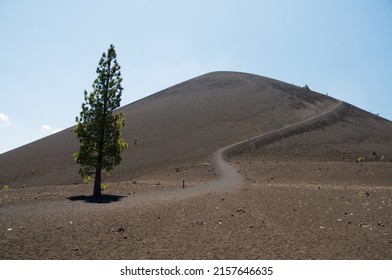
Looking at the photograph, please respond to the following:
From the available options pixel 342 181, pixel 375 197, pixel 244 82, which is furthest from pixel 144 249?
pixel 244 82

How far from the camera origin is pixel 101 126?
2364 cm

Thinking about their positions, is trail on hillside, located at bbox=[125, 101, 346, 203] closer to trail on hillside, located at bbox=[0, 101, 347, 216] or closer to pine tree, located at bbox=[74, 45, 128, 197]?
trail on hillside, located at bbox=[0, 101, 347, 216]

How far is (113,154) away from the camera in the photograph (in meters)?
24.0

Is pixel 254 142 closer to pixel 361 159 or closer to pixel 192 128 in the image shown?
pixel 361 159

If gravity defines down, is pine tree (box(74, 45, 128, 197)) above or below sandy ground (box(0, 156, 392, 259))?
above

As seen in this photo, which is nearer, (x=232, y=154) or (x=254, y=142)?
(x=232, y=154)

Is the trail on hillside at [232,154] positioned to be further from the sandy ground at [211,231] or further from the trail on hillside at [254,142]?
the sandy ground at [211,231]

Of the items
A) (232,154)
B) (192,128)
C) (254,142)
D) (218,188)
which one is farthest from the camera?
(192,128)

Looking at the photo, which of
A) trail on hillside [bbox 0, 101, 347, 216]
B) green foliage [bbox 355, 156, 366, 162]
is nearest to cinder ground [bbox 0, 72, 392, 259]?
trail on hillside [bbox 0, 101, 347, 216]

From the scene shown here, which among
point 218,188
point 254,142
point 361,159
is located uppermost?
point 254,142

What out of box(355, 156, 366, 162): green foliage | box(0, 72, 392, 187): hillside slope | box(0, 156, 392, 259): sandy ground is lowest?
box(0, 156, 392, 259): sandy ground

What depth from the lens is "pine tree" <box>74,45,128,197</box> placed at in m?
23.6

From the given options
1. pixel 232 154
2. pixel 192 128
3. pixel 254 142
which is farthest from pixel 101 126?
pixel 192 128

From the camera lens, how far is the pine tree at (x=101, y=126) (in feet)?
77.5
